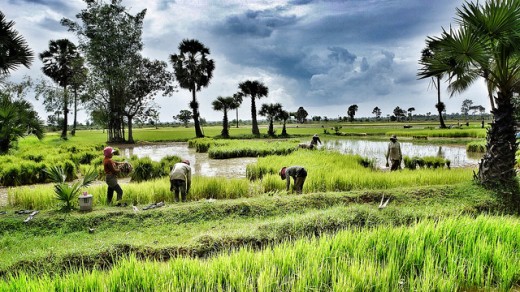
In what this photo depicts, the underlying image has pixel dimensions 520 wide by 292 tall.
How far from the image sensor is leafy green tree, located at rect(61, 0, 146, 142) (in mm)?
32250

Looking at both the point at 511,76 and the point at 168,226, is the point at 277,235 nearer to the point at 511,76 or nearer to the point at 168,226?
the point at 168,226

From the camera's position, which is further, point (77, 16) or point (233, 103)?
point (233, 103)

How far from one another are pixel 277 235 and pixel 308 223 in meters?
0.71

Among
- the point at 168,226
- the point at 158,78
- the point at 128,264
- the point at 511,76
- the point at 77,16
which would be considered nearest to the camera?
the point at 128,264

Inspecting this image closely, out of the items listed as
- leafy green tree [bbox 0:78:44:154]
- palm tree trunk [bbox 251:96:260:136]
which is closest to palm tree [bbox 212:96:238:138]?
palm tree trunk [bbox 251:96:260:136]

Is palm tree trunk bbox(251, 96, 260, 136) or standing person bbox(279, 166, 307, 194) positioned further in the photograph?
palm tree trunk bbox(251, 96, 260, 136)

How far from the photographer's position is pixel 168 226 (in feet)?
20.4

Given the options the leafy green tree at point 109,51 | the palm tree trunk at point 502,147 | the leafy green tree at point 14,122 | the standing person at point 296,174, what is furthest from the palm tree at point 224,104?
the palm tree trunk at point 502,147

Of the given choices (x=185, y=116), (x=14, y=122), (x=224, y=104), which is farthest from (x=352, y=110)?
(x=14, y=122)

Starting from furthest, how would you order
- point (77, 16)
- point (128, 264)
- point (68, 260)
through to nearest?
point (77, 16) → point (68, 260) → point (128, 264)

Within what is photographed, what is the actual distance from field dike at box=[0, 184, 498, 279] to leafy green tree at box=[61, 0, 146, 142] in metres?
29.4

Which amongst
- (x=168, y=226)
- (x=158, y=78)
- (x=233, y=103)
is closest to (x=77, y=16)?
(x=158, y=78)

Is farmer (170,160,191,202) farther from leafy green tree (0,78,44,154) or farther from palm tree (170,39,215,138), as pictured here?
palm tree (170,39,215,138)

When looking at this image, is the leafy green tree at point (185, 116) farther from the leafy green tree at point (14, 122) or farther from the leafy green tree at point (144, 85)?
the leafy green tree at point (14, 122)
